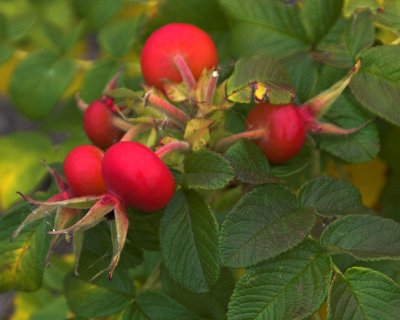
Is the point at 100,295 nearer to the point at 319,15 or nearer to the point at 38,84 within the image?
the point at 38,84

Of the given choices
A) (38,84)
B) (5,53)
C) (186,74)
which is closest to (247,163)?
(186,74)

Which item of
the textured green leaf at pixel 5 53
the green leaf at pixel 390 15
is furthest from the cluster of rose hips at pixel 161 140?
the textured green leaf at pixel 5 53

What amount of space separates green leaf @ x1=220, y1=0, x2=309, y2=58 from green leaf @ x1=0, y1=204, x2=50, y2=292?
0.46 m

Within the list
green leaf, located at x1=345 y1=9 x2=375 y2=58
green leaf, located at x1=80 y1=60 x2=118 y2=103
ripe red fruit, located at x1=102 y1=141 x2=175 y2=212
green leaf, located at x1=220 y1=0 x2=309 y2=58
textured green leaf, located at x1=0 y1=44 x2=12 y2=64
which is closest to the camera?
ripe red fruit, located at x1=102 y1=141 x2=175 y2=212

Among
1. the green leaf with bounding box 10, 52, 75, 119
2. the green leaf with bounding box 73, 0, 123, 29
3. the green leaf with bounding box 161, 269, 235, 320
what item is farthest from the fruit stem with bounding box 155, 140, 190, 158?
the green leaf with bounding box 73, 0, 123, 29

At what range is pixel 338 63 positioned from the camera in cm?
116

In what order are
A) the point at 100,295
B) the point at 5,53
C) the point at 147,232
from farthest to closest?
the point at 5,53, the point at 100,295, the point at 147,232

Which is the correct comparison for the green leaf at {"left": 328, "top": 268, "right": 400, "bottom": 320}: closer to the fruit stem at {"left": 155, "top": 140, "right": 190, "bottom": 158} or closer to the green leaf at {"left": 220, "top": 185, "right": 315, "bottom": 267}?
the green leaf at {"left": 220, "top": 185, "right": 315, "bottom": 267}

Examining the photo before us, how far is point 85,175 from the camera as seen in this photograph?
3.31 ft

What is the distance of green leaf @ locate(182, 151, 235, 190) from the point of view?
1000 millimetres

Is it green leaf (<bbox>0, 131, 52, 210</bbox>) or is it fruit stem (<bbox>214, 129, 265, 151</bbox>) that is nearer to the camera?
fruit stem (<bbox>214, 129, 265, 151</bbox>)

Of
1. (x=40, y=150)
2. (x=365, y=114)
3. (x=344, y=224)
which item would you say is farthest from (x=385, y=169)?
(x=40, y=150)

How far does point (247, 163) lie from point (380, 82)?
26 centimetres

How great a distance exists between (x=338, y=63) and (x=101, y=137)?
1.29 feet
